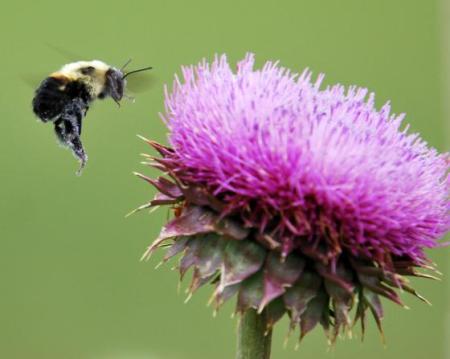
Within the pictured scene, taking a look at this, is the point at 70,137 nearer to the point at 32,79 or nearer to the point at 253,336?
the point at 32,79

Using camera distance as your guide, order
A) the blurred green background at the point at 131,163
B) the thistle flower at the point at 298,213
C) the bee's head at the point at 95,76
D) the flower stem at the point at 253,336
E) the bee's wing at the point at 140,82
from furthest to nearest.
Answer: the blurred green background at the point at 131,163, the bee's wing at the point at 140,82, the bee's head at the point at 95,76, the flower stem at the point at 253,336, the thistle flower at the point at 298,213

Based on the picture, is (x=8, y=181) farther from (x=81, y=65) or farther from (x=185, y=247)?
(x=185, y=247)

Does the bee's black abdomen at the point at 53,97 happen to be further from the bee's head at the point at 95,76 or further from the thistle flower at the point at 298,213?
the thistle flower at the point at 298,213

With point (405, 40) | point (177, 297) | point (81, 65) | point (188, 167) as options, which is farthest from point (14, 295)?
point (405, 40)

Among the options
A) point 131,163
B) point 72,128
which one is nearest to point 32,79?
point 72,128

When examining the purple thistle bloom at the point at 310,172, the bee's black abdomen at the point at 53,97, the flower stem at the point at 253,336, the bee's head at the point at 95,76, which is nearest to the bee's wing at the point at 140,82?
the bee's head at the point at 95,76

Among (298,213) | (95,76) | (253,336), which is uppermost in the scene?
(95,76)

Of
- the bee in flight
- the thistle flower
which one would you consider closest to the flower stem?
the thistle flower
